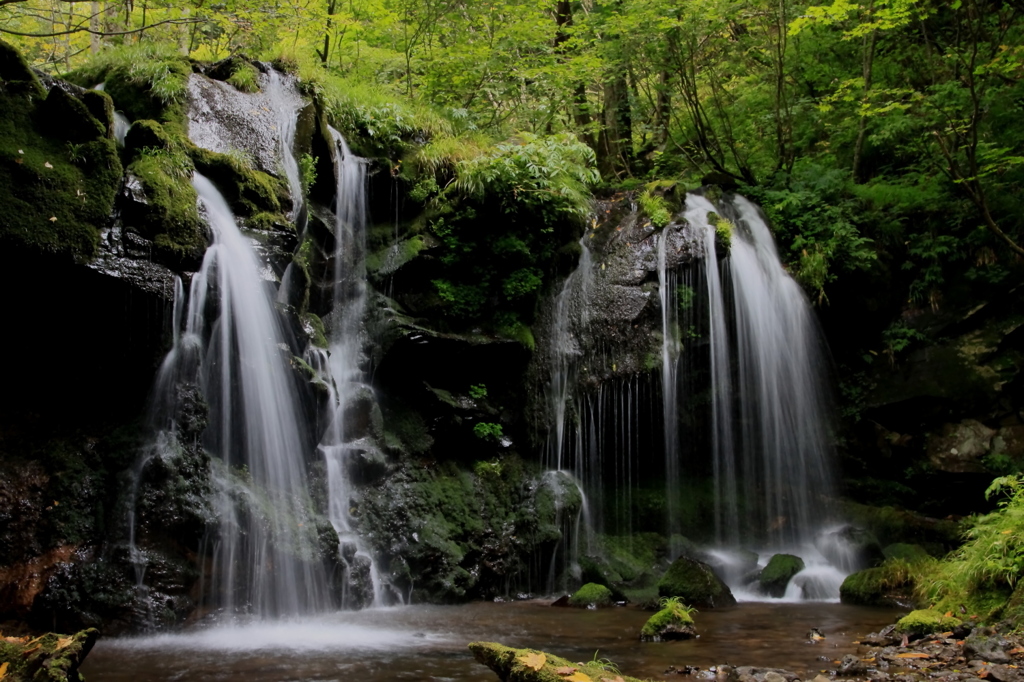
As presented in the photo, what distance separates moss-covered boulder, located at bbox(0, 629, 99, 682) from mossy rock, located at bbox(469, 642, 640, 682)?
2172 mm

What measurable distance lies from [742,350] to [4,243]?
935cm

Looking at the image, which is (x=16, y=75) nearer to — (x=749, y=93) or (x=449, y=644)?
(x=449, y=644)

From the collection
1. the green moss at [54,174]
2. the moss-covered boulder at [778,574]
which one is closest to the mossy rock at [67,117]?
the green moss at [54,174]

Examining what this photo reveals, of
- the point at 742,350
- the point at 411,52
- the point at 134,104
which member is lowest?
the point at 742,350

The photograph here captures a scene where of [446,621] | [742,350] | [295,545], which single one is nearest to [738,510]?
[742,350]

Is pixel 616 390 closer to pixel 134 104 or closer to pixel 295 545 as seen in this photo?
pixel 295 545

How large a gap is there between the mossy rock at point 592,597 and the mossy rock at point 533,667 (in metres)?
4.34

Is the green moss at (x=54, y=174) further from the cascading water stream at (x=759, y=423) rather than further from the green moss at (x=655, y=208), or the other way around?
the cascading water stream at (x=759, y=423)

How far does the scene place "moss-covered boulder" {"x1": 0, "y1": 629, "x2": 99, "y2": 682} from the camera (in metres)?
3.51

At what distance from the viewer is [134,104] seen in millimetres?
8789

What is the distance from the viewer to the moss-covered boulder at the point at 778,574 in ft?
29.1

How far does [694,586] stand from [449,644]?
3244 millimetres

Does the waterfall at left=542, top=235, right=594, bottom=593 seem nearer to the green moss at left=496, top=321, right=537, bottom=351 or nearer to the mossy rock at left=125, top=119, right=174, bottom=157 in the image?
the green moss at left=496, top=321, right=537, bottom=351

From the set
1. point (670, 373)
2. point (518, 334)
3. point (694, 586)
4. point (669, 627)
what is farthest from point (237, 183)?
point (694, 586)
